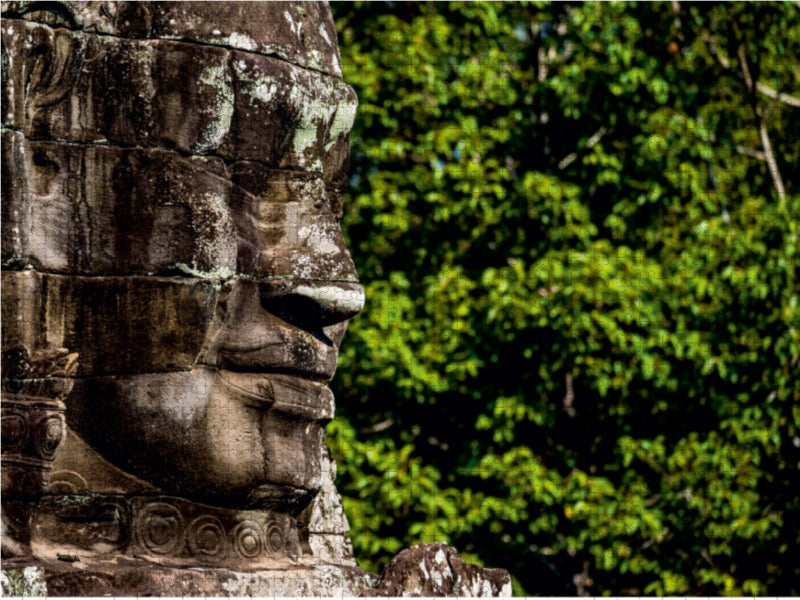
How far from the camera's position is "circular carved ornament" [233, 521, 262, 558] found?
587 centimetres

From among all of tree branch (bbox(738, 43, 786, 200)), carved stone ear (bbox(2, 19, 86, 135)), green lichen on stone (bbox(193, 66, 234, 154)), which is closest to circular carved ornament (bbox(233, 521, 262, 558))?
green lichen on stone (bbox(193, 66, 234, 154))

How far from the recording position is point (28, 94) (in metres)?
5.68

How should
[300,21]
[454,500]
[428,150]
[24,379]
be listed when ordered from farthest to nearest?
[428,150], [454,500], [300,21], [24,379]

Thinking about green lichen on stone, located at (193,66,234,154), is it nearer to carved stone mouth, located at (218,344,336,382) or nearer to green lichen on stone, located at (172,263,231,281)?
green lichen on stone, located at (172,263,231,281)

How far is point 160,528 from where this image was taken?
5.71m

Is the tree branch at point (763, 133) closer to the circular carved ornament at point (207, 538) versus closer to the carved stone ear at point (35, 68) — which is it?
the circular carved ornament at point (207, 538)

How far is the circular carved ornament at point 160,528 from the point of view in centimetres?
568

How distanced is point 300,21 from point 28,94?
1.09 meters

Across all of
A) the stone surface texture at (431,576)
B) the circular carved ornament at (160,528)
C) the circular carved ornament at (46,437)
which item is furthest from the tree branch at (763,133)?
the circular carved ornament at (46,437)

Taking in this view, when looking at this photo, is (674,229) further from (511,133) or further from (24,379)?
(24,379)

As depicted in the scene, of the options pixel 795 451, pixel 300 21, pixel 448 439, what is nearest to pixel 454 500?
pixel 448 439

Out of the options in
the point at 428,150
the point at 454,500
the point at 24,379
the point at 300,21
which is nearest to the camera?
the point at 24,379

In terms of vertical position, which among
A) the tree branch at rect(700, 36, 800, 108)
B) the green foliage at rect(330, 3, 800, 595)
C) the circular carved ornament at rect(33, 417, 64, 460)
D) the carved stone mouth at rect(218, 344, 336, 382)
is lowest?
the green foliage at rect(330, 3, 800, 595)

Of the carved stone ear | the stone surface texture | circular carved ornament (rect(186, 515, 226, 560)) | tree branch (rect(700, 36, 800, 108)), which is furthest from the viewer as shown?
tree branch (rect(700, 36, 800, 108))
